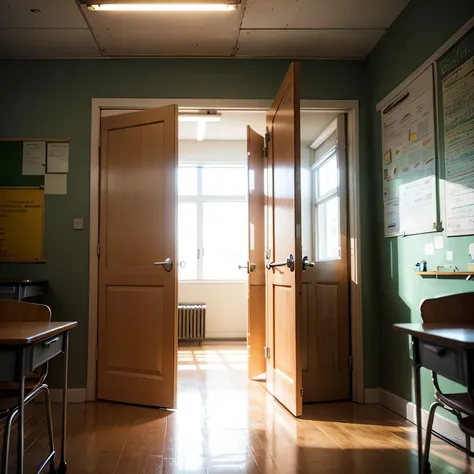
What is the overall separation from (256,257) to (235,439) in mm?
1877

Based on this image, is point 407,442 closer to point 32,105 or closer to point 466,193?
point 466,193

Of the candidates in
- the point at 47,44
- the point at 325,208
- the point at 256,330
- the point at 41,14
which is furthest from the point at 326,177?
the point at 41,14

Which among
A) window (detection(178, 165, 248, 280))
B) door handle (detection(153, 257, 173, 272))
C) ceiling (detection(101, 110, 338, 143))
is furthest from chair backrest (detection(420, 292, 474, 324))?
window (detection(178, 165, 248, 280))

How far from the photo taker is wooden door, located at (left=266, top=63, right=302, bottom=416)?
3.08 meters

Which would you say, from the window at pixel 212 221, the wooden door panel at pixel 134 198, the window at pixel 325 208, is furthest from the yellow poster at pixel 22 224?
the window at pixel 212 221

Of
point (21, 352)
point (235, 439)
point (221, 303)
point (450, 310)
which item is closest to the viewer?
point (21, 352)

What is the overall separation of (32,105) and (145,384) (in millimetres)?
2247

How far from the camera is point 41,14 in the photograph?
3.18m

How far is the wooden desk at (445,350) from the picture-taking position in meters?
1.48

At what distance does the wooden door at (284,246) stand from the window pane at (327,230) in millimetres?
931

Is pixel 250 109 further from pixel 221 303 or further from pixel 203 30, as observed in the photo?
pixel 221 303

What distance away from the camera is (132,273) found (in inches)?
139

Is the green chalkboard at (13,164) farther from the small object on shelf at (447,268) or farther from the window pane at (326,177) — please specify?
the small object on shelf at (447,268)

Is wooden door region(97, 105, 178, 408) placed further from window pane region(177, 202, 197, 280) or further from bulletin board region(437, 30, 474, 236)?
window pane region(177, 202, 197, 280)
